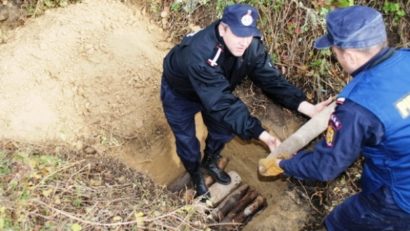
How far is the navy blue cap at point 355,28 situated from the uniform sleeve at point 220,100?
972 mm

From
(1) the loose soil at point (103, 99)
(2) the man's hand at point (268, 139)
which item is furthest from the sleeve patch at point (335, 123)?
(1) the loose soil at point (103, 99)

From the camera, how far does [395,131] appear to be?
290 centimetres

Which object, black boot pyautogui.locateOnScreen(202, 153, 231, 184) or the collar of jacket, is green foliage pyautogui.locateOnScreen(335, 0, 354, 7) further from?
the collar of jacket

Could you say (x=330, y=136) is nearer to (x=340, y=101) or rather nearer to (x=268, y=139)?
(x=340, y=101)

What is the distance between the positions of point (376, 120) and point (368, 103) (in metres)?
0.11

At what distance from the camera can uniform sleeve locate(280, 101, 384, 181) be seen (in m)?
2.85

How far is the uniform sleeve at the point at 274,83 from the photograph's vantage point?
13.3 feet

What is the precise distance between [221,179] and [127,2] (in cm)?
238

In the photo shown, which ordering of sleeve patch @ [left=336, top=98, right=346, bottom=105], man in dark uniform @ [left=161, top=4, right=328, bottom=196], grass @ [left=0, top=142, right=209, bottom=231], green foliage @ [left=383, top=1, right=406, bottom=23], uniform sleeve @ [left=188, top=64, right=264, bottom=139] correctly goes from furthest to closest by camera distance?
green foliage @ [left=383, top=1, right=406, bottom=23] → uniform sleeve @ [left=188, top=64, right=264, bottom=139] → man in dark uniform @ [left=161, top=4, right=328, bottom=196] → grass @ [left=0, top=142, right=209, bottom=231] → sleeve patch @ [left=336, top=98, right=346, bottom=105]

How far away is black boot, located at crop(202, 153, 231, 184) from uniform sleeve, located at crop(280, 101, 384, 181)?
76.3 inches

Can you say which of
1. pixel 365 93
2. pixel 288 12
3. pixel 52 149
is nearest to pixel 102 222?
pixel 52 149

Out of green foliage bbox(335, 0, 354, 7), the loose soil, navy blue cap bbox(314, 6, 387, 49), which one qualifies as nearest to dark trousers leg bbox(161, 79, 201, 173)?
the loose soil

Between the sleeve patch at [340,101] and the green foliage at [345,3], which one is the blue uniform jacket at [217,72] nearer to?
the sleeve patch at [340,101]

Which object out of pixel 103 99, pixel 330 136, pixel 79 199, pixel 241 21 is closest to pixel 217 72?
pixel 241 21
